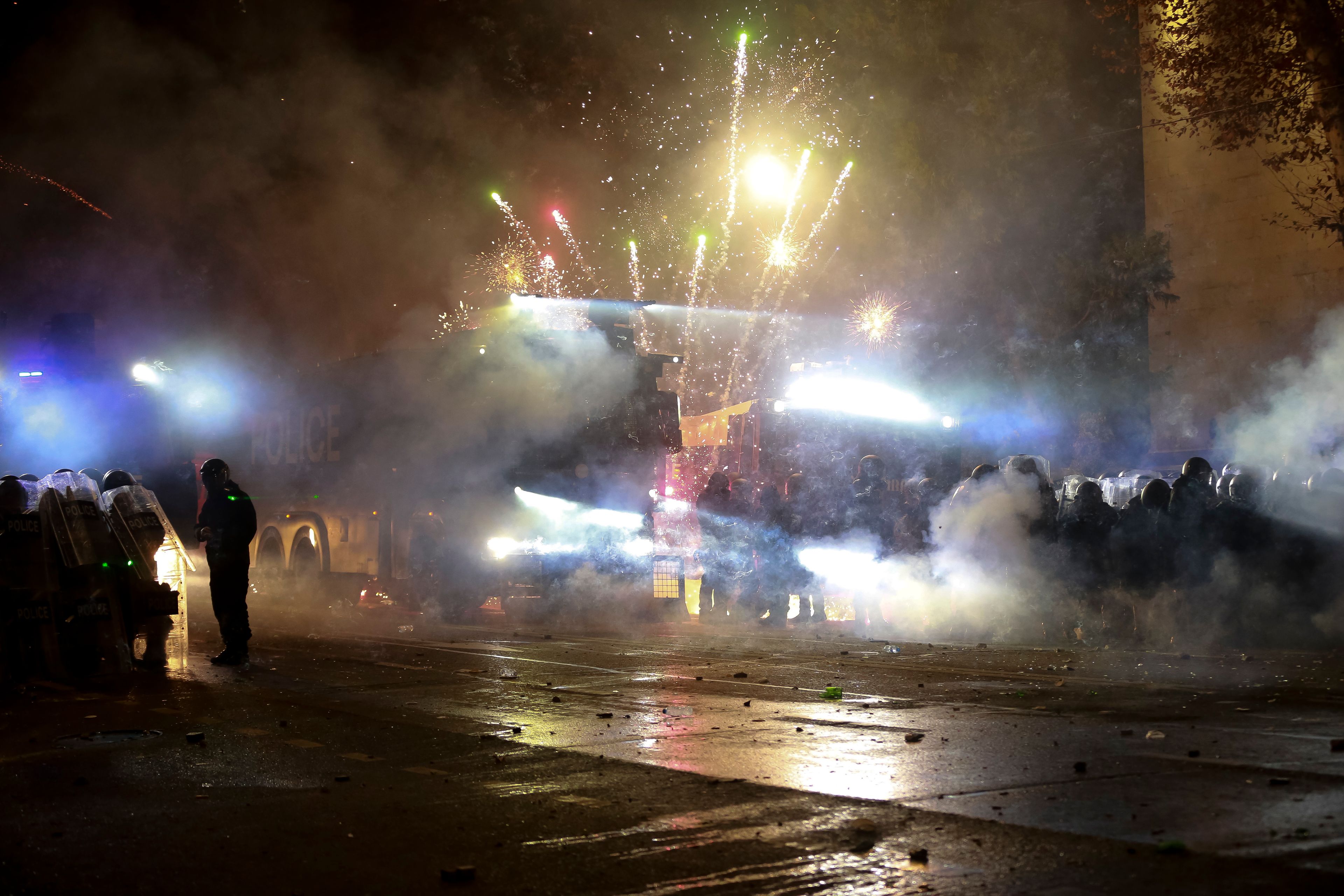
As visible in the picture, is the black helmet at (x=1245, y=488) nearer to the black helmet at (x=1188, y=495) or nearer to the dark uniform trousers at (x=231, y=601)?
the black helmet at (x=1188, y=495)

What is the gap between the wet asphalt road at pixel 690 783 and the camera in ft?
12.1

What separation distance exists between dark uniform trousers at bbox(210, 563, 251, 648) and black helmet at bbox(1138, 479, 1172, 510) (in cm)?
891

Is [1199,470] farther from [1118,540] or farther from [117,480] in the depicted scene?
[117,480]

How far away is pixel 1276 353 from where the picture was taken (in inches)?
A: 966

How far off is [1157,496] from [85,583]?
10167mm

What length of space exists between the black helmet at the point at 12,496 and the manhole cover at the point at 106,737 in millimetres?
3223

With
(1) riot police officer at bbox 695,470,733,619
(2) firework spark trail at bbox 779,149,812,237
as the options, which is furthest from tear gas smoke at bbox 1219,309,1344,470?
(2) firework spark trail at bbox 779,149,812,237

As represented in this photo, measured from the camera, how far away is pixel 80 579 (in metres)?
9.28

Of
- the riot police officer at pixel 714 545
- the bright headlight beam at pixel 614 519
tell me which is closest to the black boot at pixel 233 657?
the bright headlight beam at pixel 614 519

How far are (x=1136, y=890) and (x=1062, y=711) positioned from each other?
3621 mm

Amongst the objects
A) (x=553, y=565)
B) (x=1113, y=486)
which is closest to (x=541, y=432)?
(x=553, y=565)

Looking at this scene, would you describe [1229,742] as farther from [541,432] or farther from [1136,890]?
[541,432]

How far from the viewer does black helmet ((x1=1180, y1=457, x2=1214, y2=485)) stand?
12.0 m

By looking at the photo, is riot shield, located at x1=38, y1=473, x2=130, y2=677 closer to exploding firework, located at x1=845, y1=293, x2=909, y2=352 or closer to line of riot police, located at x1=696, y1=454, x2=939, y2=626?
line of riot police, located at x1=696, y1=454, x2=939, y2=626
